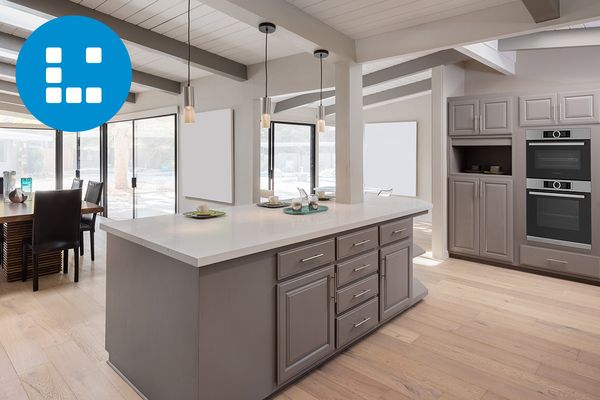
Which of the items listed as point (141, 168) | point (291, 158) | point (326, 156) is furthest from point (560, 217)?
point (141, 168)

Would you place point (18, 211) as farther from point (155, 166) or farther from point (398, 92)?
point (398, 92)

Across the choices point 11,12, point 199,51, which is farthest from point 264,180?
point 11,12

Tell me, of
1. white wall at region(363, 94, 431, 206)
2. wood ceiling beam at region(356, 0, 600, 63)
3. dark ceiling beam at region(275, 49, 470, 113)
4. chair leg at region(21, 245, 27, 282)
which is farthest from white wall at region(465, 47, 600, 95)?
chair leg at region(21, 245, 27, 282)

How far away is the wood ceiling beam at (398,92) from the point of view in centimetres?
598

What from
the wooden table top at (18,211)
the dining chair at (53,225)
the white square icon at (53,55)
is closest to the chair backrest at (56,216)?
the dining chair at (53,225)

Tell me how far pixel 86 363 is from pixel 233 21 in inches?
119

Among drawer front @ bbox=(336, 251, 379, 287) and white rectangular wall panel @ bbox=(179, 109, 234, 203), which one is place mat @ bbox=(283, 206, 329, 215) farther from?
white rectangular wall panel @ bbox=(179, 109, 234, 203)

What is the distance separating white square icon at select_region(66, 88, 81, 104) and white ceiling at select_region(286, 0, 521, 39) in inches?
111

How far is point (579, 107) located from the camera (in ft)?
12.1

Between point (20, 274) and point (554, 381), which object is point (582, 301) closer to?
point (554, 381)

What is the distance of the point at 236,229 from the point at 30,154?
7.77 metres

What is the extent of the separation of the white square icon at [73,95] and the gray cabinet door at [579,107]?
510 centimetres

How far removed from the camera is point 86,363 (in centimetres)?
224

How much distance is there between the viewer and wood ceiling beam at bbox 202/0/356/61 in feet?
7.84
